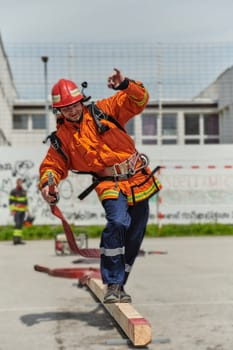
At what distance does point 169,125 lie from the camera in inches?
776

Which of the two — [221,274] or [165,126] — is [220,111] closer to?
[165,126]

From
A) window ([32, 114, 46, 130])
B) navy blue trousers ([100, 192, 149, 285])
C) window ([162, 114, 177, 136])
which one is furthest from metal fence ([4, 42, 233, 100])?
navy blue trousers ([100, 192, 149, 285])

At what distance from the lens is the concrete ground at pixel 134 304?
5.04 m

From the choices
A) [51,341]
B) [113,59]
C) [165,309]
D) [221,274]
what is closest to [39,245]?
[113,59]

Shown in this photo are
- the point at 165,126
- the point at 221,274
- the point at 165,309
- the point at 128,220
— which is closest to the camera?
the point at 128,220

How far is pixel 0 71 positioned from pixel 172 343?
647 inches

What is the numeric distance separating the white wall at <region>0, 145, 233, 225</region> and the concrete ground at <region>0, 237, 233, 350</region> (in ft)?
23.8

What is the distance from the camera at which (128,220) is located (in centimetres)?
574

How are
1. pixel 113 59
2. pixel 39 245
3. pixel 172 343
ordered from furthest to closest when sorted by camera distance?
pixel 113 59, pixel 39 245, pixel 172 343

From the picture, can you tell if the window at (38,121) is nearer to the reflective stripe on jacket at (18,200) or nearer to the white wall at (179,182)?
the white wall at (179,182)

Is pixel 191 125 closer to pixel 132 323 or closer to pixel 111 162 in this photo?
pixel 111 162

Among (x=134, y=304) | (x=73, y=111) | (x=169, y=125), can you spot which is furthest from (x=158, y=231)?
(x=73, y=111)

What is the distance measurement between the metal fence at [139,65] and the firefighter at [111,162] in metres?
11.0

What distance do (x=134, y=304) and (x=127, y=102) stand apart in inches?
80.3
